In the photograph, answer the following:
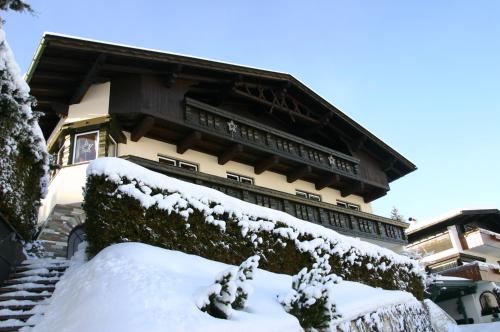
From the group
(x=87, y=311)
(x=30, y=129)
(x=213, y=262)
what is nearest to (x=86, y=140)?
(x=30, y=129)

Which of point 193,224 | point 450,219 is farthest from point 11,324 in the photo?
point 450,219

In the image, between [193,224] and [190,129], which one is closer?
[193,224]

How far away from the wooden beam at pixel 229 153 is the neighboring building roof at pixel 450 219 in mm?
18880

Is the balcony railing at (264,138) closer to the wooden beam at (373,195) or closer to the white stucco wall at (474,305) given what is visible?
the wooden beam at (373,195)

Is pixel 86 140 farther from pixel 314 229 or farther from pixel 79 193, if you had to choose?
pixel 314 229

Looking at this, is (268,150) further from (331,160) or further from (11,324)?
(11,324)

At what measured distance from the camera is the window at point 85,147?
42.7 feet

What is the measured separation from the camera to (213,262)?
27.0ft

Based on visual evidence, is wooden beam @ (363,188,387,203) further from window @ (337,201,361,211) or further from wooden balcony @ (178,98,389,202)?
window @ (337,201,361,211)

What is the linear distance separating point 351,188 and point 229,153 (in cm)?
718

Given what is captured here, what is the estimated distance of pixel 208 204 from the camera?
348 inches

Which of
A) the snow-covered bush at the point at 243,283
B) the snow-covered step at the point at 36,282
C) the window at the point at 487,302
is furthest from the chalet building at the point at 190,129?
the window at the point at 487,302

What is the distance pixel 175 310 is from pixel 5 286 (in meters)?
3.82

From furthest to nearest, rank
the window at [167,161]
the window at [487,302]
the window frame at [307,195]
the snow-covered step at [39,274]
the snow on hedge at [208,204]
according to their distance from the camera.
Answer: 1. the window at [487,302]
2. the window frame at [307,195]
3. the window at [167,161]
4. the snow-covered step at [39,274]
5. the snow on hedge at [208,204]
